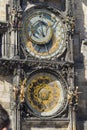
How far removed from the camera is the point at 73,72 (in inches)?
381

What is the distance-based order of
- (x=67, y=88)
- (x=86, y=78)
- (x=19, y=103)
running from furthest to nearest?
(x=86, y=78) < (x=67, y=88) < (x=19, y=103)

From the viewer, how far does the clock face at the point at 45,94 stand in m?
9.43

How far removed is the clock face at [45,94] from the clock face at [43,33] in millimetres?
665

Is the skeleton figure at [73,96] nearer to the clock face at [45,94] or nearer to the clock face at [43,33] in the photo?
the clock face at [45,94]

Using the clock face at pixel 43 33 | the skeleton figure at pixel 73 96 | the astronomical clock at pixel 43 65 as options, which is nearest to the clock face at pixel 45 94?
the astronomical clock at pixel 43 65

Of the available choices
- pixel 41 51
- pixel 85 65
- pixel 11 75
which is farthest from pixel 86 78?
pixel 11 75

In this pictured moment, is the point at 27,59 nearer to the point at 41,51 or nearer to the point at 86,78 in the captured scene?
the point at 41,51

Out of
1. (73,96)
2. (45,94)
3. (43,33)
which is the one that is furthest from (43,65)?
(73,96)

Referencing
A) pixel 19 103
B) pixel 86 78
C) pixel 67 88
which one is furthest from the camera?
pixel 86 78

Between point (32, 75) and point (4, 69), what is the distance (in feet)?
2.74

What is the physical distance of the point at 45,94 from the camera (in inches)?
378

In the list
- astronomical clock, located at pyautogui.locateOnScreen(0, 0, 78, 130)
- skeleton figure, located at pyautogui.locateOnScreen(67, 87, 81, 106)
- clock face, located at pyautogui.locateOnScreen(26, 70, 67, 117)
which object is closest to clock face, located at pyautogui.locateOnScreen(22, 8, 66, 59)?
astronomical clock, located at pyautogui.locateOnScreen(0, 0, 78, 130)

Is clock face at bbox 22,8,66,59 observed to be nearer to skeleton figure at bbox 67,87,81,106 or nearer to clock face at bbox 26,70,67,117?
clock face at bbox 26,70,67,117

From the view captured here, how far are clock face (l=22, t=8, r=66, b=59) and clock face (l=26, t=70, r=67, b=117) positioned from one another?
67 centimetres
